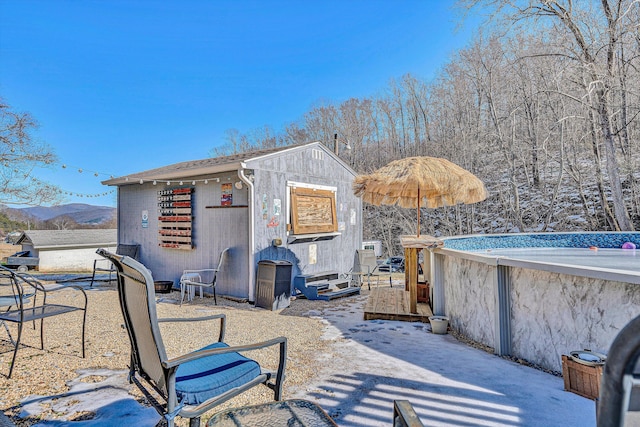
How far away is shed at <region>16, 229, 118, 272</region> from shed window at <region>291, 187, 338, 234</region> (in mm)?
10917

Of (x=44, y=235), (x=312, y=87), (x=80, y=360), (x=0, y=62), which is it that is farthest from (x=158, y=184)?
(x=312, y=87)

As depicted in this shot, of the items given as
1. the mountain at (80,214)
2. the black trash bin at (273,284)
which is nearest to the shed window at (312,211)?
the black trash bin at (273,284)

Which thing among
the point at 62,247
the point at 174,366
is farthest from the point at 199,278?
the point at 62,247

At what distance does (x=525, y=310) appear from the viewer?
343cm

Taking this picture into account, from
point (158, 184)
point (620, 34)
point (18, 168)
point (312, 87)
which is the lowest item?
point (158, 184)

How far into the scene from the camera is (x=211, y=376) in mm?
1822

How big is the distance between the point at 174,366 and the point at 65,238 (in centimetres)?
1705

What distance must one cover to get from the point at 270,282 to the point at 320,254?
2.28 meters

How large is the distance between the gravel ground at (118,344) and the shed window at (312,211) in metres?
1.91

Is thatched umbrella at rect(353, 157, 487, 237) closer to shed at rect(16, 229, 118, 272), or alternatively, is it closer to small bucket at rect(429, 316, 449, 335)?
small bucket at rect(429, 316, 449, 335)

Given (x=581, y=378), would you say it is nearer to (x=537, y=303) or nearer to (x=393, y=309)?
(x=537, y=303)

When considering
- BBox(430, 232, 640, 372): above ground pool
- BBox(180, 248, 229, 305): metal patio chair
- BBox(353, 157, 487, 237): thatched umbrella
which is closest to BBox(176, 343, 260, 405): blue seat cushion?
BBox(430, 232, 640, 372): above ground pool

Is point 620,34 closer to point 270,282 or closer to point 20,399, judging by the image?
point 270,282

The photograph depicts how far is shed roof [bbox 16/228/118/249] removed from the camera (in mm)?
13867
